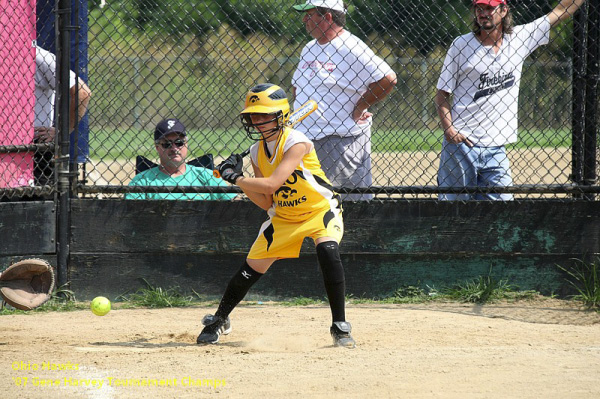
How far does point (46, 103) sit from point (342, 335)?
125 inches

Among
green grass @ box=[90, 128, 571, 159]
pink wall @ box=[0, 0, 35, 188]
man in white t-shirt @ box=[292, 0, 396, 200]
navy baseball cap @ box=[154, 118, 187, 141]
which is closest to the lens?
pink wall @ box=[0, 0, 35, 188]

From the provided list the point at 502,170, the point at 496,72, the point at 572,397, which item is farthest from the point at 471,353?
the point at 496,72

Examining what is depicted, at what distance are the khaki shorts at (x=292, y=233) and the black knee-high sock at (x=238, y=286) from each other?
0.10 meters

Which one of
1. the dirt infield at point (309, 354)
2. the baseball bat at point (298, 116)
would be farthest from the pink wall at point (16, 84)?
the baseball bat at point (298, 116)

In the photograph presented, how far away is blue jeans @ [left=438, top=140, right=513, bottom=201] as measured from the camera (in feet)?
19.8

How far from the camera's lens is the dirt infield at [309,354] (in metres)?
3.76

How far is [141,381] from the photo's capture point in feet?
12.8

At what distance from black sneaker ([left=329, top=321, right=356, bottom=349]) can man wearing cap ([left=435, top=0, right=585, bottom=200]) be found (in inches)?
73.5

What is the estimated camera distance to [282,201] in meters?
4.88

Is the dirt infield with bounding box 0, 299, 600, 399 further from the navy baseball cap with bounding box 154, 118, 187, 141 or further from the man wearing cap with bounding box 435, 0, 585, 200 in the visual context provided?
the navy baseball cap with bounding box 154, 118, 187, 141

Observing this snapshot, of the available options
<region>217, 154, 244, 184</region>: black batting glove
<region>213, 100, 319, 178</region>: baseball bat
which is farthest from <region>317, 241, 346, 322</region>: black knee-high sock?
<region>213, 100, 319, 178</region>: baseball bat

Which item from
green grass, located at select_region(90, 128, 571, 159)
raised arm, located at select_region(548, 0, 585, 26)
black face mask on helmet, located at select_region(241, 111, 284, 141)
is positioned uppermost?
raised arm, located at select_region(548, 0, 585, 26)

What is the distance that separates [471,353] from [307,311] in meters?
1.70

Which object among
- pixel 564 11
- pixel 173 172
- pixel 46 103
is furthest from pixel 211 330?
pixel 564 11
